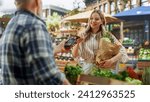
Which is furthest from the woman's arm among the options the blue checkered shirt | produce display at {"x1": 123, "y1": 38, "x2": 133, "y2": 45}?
the blue checkered shirt

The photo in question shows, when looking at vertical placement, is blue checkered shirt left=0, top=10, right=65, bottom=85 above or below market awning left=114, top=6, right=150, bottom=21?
below

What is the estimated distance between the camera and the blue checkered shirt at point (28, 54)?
2.18 meters

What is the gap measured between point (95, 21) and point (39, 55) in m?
0.90

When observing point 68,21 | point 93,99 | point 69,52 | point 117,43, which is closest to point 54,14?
point 68,21

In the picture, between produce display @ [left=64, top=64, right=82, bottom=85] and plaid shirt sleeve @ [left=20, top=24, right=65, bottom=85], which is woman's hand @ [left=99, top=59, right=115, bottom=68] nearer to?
produce display @ [left=64, top=64, right=82, bottom=85]

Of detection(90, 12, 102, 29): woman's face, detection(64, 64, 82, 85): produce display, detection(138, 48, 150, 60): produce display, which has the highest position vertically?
detection(90, 12, 102, 29): woman's face

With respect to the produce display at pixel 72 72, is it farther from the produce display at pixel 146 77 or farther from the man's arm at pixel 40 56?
the man's arm at pixel 40 56

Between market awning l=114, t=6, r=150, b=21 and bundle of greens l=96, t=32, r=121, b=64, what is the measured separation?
201 mm

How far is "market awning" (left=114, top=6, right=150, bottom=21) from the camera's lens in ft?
9.82

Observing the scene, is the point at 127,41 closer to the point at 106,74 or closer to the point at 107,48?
the point at 107,48

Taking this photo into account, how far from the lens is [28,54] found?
222 cm

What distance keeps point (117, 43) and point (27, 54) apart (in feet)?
3.26

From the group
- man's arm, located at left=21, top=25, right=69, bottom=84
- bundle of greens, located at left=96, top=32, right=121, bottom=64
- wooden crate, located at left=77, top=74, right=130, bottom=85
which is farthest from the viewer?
bundle of greens, located at left=96, top=32, right=121, bottom=64

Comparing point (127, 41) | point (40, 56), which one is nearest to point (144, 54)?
point (127, 41)
